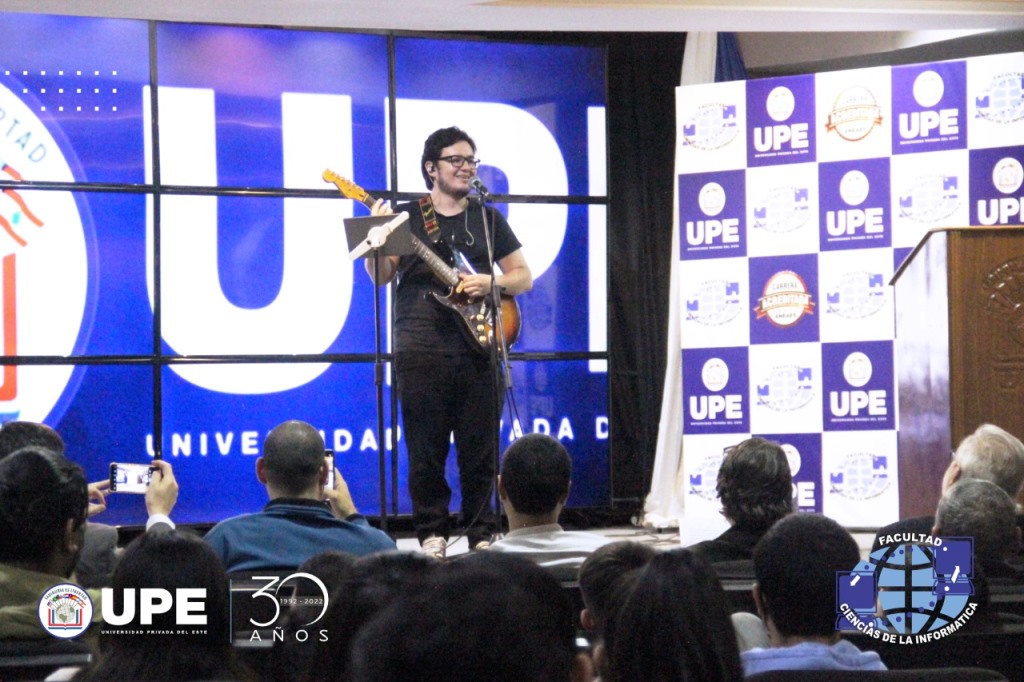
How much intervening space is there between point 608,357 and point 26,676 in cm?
472

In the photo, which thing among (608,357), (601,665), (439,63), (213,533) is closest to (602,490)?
(608,357)

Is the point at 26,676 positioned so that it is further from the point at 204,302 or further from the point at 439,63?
the point at 439,63

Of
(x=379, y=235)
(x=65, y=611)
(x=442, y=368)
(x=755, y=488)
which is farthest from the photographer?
(x=442, y=368)

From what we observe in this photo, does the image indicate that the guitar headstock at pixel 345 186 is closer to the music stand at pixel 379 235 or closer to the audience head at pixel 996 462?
the music stand at pixel 379 235

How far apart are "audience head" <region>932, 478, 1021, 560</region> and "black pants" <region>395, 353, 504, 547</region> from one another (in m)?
2.00

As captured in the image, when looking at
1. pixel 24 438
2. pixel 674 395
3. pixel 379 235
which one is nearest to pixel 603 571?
pixel 24 438

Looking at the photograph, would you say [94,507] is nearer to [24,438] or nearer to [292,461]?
[24,438]

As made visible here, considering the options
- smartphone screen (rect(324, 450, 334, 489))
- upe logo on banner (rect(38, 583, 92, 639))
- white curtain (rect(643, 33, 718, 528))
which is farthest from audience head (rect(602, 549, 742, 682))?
white curtain (rect(643, 33, 718, 528))

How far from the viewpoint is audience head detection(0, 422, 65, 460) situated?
2.72 m

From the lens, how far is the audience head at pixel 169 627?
1.48 m

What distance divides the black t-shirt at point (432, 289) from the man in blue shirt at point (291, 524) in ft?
4.72

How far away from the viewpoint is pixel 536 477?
2652 mm

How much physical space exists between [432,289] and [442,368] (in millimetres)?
293

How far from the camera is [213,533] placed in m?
2.39
